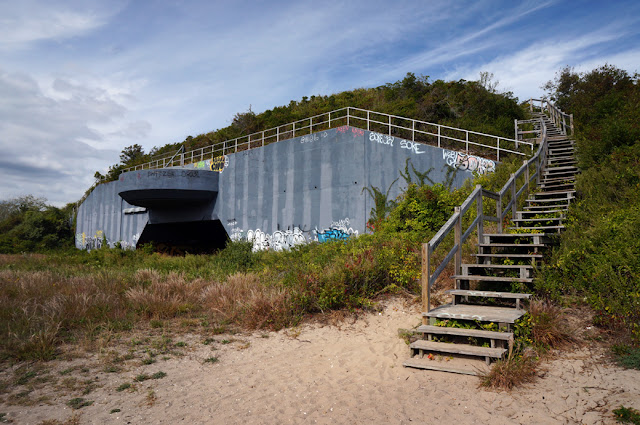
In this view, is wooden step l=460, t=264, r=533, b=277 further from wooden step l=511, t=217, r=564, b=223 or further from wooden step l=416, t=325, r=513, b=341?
wooden step l=511, t=217, r=564, b=223

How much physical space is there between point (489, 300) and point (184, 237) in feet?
85.2

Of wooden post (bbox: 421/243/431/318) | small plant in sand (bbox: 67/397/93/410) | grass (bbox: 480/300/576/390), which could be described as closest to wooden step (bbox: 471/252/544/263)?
grass (bbox: 480/300/576/390)

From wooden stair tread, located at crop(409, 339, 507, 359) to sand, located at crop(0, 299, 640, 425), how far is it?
1.25 ft

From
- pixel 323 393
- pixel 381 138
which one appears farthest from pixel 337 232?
pixel 323 393

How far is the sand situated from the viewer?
434cm

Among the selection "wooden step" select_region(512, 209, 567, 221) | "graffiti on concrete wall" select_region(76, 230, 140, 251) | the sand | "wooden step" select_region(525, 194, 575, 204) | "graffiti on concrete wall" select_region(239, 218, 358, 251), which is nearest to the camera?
the sand

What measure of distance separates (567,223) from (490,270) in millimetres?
2658

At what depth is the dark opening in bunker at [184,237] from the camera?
28.1 m

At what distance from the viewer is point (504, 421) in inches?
163

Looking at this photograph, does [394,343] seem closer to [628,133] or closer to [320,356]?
[320,356]

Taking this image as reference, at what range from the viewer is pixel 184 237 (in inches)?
1171

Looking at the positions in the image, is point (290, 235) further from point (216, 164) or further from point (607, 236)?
point (607, 236)

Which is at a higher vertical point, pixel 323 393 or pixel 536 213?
pixel 536 213

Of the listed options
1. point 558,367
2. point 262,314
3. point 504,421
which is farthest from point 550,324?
point 262,314
